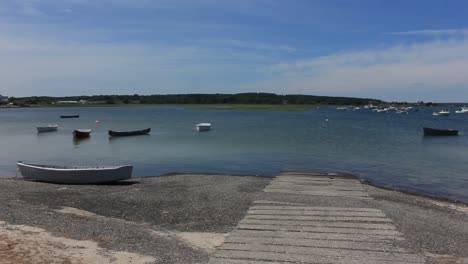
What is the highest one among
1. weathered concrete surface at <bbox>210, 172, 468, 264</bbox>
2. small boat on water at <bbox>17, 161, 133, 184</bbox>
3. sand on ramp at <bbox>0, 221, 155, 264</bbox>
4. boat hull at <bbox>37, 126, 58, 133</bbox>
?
sand on ramp at <bbox>0, 221, 155, 264</bbox>

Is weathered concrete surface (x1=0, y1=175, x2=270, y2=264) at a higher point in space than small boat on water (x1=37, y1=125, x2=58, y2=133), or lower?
higher

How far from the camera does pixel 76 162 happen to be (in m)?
36.1

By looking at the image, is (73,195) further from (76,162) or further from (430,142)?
(430,142)

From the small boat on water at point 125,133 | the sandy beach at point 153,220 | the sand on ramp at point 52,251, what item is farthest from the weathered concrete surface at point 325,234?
the small boat on water at point 125,133

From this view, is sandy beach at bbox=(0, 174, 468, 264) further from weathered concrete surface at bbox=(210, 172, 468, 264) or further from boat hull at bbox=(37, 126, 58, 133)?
boat hull at bbox=(37, 126, 58, 133)

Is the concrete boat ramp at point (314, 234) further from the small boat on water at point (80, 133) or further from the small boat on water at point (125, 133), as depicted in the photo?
the small boat on water at point (125, 133)

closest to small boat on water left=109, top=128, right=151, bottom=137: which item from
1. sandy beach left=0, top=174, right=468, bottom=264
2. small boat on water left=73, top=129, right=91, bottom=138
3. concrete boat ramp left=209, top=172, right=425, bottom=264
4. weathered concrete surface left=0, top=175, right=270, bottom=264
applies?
small boat on water left=73, top=129, right=91, bottom=138

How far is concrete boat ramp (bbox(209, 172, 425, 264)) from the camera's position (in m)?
10.2

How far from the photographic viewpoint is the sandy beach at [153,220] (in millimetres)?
10391

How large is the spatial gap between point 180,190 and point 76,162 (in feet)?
58.7

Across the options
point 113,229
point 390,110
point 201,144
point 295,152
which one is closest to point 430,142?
point 295,152

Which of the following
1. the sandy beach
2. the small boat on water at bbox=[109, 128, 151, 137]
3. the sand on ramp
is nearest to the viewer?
the sand on ramp

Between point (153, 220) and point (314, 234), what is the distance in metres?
5.40

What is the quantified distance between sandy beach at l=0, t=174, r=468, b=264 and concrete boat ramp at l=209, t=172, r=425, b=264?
31 cm
